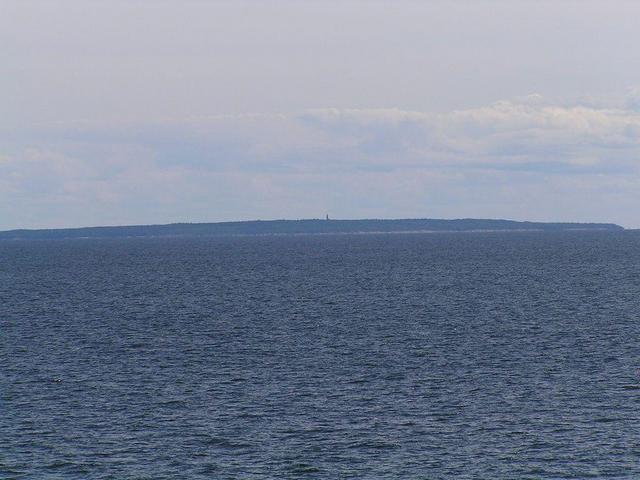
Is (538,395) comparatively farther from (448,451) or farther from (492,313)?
(492,313)

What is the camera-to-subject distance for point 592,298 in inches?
4299

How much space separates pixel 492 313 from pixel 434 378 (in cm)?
3844

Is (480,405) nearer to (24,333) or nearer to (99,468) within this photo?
(99,468)

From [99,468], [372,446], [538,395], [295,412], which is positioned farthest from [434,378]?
[99,468]

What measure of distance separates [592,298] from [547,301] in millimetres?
5230

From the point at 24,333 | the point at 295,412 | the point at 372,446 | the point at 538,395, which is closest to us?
the point at 372,446

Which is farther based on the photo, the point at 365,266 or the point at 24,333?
the point at 365,266

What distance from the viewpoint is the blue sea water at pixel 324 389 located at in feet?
138

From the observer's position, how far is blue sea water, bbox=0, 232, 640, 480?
138 feet

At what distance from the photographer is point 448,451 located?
141 ft

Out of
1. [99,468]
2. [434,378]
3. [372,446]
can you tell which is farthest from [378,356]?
[99,468]

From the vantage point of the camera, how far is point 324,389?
183 feet

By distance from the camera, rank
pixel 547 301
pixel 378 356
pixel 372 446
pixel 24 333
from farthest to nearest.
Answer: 1. pixel 547 301
2. pixel 24 333
3. pixel 378 356
4. pixel 372 446

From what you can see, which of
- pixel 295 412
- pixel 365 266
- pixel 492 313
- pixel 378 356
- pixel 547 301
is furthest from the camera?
pixel 365 266
